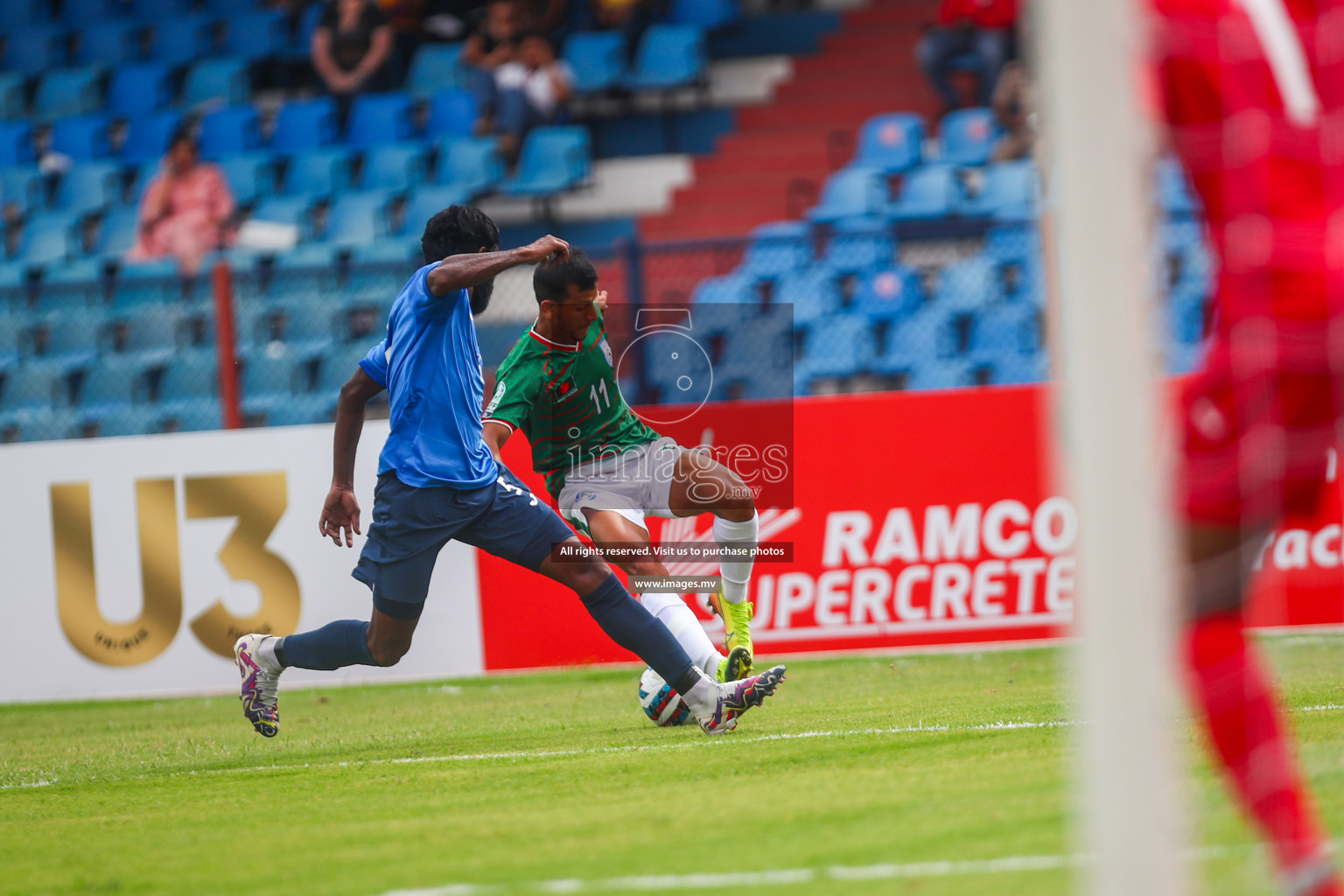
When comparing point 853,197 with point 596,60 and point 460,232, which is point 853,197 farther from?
point 460,232

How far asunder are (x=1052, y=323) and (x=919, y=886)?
567 centimetres

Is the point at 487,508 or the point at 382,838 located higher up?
the point at 487,508

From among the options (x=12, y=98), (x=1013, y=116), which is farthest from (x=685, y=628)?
(x=12, y=98)

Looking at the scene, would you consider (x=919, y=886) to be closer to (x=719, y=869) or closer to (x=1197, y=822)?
(x=719, y=869)

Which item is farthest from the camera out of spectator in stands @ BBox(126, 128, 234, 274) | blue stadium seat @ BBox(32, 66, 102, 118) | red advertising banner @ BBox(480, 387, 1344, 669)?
blue stadium seat @ BBox(32, 66, 102, 118)

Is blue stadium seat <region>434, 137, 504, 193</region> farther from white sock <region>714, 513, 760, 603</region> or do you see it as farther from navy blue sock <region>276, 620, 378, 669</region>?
navy blue sock <region>276, 620, 378, 669</region>

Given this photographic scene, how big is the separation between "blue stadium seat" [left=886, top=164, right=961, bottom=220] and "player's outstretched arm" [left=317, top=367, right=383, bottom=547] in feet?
25.1

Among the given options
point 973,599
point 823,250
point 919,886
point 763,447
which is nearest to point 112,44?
point 823,250

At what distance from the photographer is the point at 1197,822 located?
348 centimetres

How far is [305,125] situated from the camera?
51.8 ft

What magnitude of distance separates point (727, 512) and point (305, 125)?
10.6 m

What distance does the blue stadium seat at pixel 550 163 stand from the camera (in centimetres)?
1436

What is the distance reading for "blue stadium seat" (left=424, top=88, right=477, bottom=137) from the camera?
1535 cm

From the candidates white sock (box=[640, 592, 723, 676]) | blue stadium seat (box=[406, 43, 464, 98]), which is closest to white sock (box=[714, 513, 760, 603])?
white sock (box=[640, 592, 723, 676])
